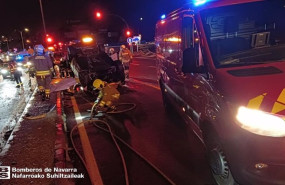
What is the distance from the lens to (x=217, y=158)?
352 centimetres

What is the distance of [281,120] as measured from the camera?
2.60m

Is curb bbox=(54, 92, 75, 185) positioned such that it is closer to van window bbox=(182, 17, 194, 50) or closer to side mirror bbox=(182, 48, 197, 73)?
side mirror bbox=(182, 48, 197, 73)

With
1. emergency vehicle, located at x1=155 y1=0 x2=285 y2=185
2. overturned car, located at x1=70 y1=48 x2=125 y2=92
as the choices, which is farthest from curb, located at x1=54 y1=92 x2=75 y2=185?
overturned car, located at x1=70 y1=48 x2=125 y2=92

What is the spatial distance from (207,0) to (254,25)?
759 millimetres

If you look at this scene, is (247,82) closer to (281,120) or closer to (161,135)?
(281,120)

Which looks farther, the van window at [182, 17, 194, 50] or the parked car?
the parked car

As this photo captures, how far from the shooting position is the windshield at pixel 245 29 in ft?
12.0

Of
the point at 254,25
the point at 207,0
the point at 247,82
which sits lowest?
the point at 247,82

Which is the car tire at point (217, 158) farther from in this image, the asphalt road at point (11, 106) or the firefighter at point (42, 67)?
the firefighter at point (42, 67)

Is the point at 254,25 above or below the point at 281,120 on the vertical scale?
above

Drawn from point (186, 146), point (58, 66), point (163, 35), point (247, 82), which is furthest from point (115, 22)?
point (247, 82)

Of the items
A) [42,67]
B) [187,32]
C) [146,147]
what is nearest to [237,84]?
[187,32]

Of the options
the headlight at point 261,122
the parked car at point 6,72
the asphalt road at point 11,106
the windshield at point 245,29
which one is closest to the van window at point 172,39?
the windshield at point 245,29

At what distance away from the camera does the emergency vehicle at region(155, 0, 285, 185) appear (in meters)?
2.68
